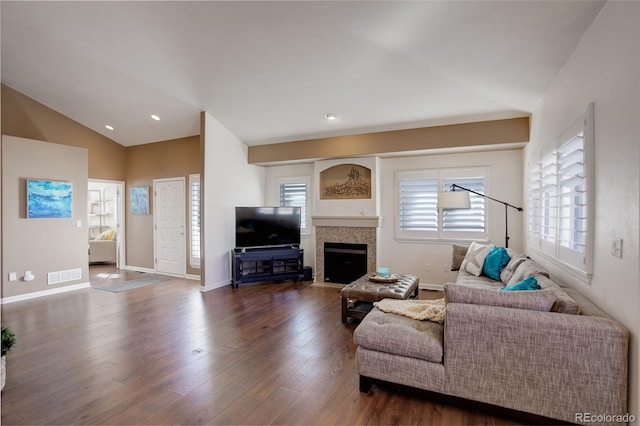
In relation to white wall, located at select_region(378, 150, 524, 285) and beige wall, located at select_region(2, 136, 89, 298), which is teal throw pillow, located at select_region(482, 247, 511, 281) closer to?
white wall, located at select_region(378, 150, 524, 285)

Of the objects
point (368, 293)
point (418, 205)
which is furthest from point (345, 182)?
point (368, 293)

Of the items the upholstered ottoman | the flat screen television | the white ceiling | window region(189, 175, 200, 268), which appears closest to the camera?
the white ceiling

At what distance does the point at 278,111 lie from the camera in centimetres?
511

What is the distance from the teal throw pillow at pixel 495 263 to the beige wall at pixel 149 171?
17.1 feet

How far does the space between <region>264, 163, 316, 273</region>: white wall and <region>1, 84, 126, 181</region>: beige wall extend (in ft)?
11.5

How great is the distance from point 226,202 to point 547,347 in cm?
522

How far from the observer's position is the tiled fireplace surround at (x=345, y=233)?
566 cm

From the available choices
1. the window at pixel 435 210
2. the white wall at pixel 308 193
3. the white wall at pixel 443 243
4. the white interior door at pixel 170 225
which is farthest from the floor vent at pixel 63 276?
the window at pixel 435 210

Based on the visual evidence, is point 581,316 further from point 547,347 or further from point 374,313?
point 374,313

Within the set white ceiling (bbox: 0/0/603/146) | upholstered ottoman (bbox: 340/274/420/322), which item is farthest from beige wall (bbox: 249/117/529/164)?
upholstered ottoman (bbox: 340/274/420/322)

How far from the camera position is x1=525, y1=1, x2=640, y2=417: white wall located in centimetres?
180

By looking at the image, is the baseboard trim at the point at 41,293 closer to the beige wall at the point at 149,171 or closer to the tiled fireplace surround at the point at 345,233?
the beige wall at the point at 149,171

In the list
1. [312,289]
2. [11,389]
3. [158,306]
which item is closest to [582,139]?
[312,289]

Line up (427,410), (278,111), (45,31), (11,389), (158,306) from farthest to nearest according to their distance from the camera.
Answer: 1. (278,111)
2. (158,306)
3. (45,31)
4. (11,389)
5. (427,410)
